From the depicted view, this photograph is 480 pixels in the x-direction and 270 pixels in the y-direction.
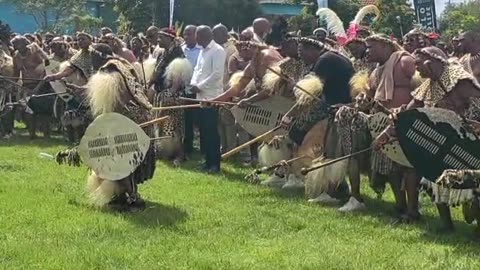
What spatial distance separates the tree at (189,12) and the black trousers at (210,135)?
25.3 metres

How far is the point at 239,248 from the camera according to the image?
24.3ft

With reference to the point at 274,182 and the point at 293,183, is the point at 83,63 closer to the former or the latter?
the point at 274,182

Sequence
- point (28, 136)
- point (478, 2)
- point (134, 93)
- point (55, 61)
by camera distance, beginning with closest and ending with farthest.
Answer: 1. point (134, 93)
2. point (55, 61)
3. point (28, 136)
4. point (478, 2)

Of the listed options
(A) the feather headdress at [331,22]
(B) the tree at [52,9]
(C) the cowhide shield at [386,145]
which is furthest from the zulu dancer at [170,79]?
(B) the tree at [52,9]

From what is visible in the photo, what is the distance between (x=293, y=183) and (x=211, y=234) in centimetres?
293

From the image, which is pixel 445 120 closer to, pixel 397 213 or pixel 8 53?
pixel 397 213

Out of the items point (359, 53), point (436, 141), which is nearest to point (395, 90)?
point (436, 141)

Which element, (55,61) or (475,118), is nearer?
(475,118)

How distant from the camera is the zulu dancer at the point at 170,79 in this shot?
472 inches

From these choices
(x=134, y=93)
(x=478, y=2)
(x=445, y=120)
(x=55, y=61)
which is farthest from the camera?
(x=478, y=2)

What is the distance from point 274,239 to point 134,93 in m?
2.19

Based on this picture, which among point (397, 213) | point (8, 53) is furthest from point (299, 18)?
point (397, 213)

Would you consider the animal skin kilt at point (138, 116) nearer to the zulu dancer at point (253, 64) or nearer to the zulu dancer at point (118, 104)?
the zulu dancer at point (118, 104)

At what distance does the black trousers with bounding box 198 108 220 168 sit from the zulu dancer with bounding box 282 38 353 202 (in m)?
2.33
